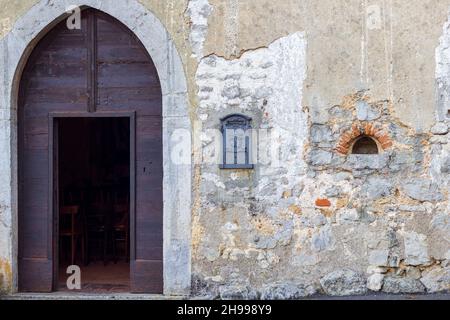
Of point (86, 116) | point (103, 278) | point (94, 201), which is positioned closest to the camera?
point (86, 116)

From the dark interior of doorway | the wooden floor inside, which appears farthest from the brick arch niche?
the dark interior of doorway

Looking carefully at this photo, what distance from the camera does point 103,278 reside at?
29.1 feet

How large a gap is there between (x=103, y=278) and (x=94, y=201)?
6.27 feet

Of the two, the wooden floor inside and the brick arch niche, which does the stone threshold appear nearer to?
the wooden floor inside

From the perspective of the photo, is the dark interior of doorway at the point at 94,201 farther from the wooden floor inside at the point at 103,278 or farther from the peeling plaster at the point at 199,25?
the peeling plaster at the point at 199,25

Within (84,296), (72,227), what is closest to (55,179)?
(84,296)

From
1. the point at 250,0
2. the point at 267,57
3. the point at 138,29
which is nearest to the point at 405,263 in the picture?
the point at 267,57

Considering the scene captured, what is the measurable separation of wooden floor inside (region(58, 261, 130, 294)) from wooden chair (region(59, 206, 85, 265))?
0.25 meters

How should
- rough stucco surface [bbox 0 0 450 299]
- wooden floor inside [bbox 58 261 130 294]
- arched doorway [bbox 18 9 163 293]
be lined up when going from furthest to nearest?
wooden floor inside [bbox 58 261 130 294] < arched doorway [bbox 18 9 163 293] < rough stucco surface [bbox 0 0 450 299]

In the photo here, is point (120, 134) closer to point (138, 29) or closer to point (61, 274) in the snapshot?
point (61, 274)

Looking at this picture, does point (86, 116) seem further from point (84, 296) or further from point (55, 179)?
point (84, 296)

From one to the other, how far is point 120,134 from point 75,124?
3.56 ft

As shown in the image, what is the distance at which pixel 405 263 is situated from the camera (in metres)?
7.50

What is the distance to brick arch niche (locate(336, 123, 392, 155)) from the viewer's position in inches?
296
